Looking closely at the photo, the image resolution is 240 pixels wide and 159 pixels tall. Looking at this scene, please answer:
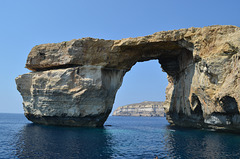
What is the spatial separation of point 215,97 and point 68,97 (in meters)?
22.8

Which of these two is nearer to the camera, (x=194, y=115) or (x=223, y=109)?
(x=223, y=109)

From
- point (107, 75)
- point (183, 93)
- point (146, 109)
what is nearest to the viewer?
point (107, 75)

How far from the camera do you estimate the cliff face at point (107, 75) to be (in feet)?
94.4

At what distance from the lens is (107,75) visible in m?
38.0

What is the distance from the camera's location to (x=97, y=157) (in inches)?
638

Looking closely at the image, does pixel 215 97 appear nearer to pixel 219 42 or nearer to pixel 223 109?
pixel 223 109

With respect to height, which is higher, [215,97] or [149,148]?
[215,97]

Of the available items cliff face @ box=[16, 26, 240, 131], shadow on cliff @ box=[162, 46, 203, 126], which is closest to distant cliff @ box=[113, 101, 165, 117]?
shadow on cliff @ box=[162, 46, 203, 126]

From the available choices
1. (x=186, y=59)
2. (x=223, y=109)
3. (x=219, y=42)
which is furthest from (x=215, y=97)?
(x=186, y=59)

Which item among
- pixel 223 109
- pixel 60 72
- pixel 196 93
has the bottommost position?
pixel 223 109

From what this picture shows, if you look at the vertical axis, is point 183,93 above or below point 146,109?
above

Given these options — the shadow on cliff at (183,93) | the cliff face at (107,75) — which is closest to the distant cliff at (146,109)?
the shadow on cliff at (183,93)

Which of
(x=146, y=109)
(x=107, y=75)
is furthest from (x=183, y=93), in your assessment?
(x=146, y=109)

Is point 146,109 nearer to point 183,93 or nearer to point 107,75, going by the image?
point 183,93
